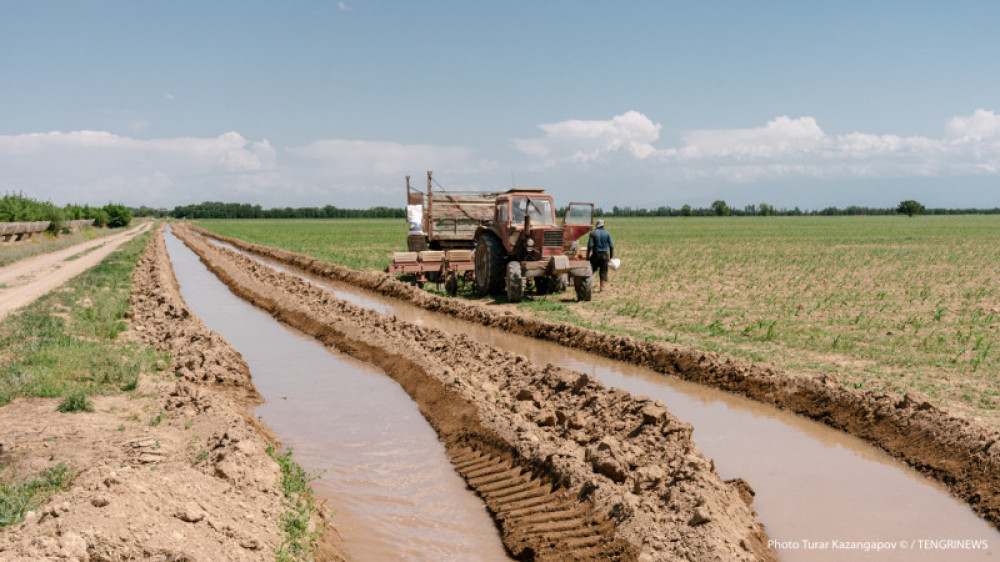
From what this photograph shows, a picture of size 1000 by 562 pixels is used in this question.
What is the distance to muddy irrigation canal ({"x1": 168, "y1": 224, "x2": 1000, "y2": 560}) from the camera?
16.8 ft

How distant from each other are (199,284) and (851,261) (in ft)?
80.7

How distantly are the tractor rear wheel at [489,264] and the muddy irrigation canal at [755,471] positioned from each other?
6.81 metres

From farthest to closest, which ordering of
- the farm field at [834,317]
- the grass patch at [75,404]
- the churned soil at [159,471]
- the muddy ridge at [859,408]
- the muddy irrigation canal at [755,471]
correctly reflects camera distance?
the farm field at [834,317], the grass patch at [75,404], the muddy ridge at [859,408], the muddy irrigation canal at [755,471], the churned soil at [159,471]

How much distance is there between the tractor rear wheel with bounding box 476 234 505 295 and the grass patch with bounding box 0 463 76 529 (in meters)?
11.9

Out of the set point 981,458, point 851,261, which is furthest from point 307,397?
point 851,261

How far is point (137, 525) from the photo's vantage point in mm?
3992

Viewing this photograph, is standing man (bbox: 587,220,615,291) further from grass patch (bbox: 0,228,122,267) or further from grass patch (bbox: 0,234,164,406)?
grass patch (bbox: 0,228,122,267)

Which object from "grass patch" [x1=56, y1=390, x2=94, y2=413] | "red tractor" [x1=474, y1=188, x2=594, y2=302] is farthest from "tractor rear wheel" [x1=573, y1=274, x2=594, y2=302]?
"grass patch" [x1=56, y1=390, x2=94, y2=413]

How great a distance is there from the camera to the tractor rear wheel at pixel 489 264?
16750mm

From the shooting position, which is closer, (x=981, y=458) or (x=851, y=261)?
(x=981, y=458)

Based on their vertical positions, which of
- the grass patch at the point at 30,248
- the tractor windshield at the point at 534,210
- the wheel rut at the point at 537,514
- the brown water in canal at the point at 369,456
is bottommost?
the brown water in canal at the point at 369,456

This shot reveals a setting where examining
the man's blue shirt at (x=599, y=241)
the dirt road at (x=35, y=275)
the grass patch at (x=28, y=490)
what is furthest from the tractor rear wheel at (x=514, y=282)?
the grass patch at (x=28, y=490)

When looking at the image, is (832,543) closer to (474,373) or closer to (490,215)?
(474,373)

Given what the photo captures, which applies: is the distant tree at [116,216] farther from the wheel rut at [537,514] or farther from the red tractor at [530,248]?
the wheel rut at [537,514]
